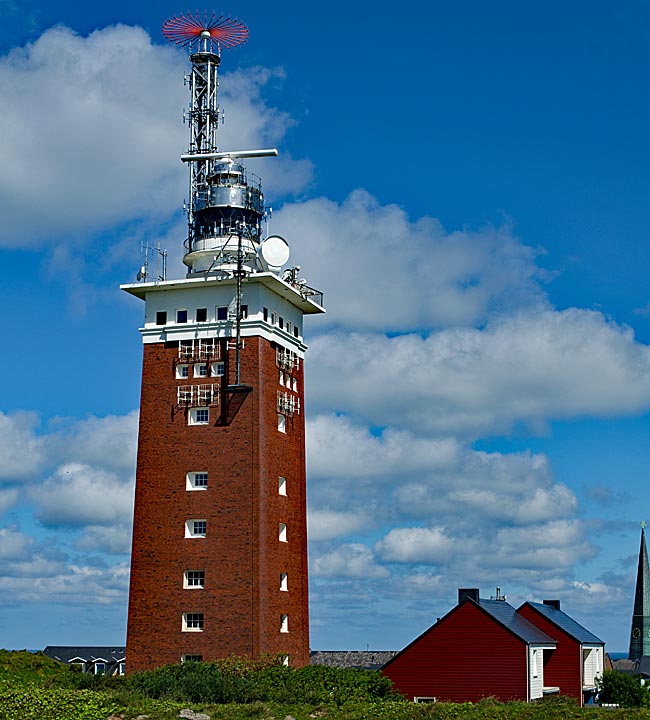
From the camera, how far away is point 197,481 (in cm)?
5609

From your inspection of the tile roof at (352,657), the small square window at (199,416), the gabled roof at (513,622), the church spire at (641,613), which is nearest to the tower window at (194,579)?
the small square window at (199,416)

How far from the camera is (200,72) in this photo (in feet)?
212

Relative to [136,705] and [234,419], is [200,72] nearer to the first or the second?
[234,419]

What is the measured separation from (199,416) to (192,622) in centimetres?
1032

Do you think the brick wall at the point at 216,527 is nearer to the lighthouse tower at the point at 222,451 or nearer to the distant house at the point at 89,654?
the lighthouse tower at the point at 222,451

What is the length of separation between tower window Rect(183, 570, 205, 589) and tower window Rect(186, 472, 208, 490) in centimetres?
418

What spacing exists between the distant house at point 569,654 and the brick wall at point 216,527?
59.7 ft

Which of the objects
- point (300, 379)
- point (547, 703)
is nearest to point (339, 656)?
point (300, 379)

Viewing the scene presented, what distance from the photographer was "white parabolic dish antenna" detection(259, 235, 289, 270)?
58.2 meters

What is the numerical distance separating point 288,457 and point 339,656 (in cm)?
5927

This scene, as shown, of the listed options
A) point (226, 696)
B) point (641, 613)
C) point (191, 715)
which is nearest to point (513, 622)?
point (226, 696)

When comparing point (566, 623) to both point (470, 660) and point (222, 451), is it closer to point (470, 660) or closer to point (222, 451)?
point (470, 660)

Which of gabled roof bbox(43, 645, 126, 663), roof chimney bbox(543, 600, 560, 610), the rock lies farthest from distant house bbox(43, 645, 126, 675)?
the rock

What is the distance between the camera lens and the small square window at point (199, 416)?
56438mm
